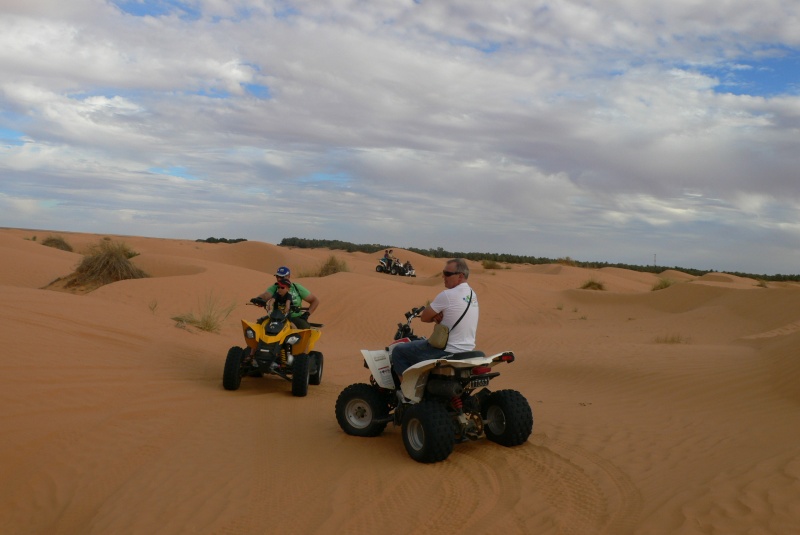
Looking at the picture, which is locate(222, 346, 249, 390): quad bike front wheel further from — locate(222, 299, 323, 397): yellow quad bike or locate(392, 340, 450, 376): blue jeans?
locate(392, 340, 450, 376): blue jeans

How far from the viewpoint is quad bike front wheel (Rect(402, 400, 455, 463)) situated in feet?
19.7

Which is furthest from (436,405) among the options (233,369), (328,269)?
(328,269)

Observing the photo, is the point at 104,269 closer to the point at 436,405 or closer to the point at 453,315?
the point at 453,315

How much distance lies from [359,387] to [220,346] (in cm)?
781

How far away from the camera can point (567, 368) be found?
13.1 m

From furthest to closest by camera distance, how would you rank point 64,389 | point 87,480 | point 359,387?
point 64,389 → point 359,387 → point 87,480

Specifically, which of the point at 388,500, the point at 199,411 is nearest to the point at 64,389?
the point at 199,411

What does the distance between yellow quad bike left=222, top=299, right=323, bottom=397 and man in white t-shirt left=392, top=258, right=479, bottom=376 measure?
129 inches

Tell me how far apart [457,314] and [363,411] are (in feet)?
5.36

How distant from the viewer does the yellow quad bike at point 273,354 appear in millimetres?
9461

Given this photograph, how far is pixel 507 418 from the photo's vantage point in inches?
261

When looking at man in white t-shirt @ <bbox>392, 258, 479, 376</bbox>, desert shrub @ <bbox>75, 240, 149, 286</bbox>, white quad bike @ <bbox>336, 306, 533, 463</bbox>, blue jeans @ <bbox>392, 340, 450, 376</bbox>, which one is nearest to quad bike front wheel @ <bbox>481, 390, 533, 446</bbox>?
white quad bike @ <bbox>336, 306, 533, 463</bbox>

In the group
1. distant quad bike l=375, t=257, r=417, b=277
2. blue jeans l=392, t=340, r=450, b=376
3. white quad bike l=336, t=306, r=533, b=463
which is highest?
distant quad bike l=375, t=257, r=417, b=277

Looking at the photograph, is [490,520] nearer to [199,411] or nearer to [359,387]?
[359,387]
